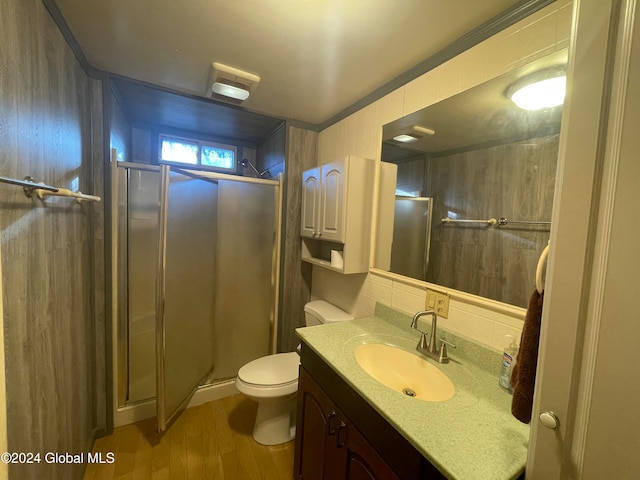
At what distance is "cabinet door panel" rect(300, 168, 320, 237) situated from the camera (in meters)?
1.94

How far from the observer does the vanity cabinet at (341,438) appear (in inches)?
30.3

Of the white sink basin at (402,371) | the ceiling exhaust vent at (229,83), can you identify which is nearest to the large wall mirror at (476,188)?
the white sink basin at (402,371)

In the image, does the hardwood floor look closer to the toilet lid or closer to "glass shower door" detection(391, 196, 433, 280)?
the toilet lid

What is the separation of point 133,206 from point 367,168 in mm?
1603

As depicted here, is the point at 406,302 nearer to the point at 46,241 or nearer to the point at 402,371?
the point at 402,371

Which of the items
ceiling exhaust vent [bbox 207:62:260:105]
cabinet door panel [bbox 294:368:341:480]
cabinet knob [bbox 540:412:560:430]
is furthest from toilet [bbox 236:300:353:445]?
ceiling exhaust vent [bbox 207:62:260:105]

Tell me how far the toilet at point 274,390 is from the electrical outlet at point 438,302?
2.23ft

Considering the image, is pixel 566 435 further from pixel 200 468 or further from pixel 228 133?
pixel 228 133

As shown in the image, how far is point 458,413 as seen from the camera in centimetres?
82

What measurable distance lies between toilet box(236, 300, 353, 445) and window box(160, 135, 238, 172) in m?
1.94

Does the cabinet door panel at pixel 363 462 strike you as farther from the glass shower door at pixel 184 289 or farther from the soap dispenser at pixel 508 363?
the glass shower door at pixel 184 289

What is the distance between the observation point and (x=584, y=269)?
0.47 metres

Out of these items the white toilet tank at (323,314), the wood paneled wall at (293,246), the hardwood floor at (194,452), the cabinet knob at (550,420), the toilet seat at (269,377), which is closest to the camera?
the cabinet knob at (550,420)

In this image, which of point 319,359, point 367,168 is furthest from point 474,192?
point 319,359
